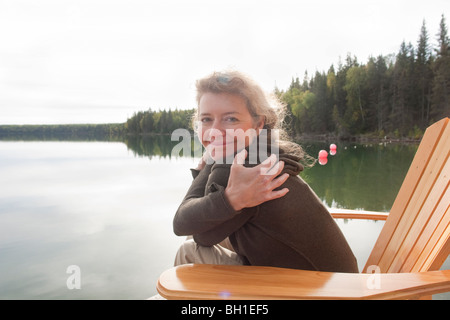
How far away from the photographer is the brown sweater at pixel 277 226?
117 centimetres

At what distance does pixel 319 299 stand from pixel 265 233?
279mm

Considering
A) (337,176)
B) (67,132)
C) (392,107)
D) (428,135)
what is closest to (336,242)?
(428,135)

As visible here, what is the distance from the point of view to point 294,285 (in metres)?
1.12

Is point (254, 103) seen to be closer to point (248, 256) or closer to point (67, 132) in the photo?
point (248, 256)

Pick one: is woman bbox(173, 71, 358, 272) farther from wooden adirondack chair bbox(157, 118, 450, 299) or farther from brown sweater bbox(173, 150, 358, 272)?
wooden adirondack chair bbox(157, 118, 450, 299)

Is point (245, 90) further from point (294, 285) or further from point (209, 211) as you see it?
point (294, 285)

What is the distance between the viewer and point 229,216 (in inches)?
43.5

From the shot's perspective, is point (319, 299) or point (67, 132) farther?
point (67, 132)

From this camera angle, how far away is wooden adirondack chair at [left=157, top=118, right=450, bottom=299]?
1.08 m

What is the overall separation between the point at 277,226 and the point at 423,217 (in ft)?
2.44

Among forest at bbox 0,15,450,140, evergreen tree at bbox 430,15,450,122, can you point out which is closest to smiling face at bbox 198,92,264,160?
forest at bbox 0,15,450,140

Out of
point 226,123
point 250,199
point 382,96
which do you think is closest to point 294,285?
point 250,199

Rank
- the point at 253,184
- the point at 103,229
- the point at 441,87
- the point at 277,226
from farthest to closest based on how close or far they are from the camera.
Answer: the point at 441,87 → the point at 103,229 → the point at 277,226 → the point at 253,184
